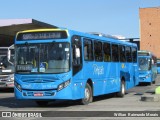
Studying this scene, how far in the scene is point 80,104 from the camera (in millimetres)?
18109

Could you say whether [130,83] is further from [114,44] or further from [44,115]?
[44,115]

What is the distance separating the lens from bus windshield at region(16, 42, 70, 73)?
54.0ft

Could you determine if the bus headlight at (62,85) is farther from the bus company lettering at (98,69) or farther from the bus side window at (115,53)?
the bus side window at (115,53)

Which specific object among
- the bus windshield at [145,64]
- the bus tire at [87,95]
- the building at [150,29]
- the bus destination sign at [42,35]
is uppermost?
the building at [150,29]

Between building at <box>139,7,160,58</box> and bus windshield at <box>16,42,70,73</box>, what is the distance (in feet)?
325

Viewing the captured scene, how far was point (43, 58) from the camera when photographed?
16.7 metres

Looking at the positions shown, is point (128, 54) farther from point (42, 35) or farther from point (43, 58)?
point (43, 58)

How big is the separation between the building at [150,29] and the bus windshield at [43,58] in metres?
99.2

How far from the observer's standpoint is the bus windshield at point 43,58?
54.0ft

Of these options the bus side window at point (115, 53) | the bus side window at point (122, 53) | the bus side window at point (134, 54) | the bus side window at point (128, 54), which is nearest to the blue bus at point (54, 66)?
the bus side window at point (115, 53)

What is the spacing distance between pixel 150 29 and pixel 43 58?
102386 millimetres

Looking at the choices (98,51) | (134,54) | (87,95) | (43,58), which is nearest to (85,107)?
(87,95)

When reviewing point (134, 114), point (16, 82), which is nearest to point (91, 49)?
point (16, 82)

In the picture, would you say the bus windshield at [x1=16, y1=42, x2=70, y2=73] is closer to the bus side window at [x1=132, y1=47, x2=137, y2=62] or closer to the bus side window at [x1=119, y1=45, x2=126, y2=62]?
the bus side window at [x1=119, y1=45, x2=126, y2=62]
